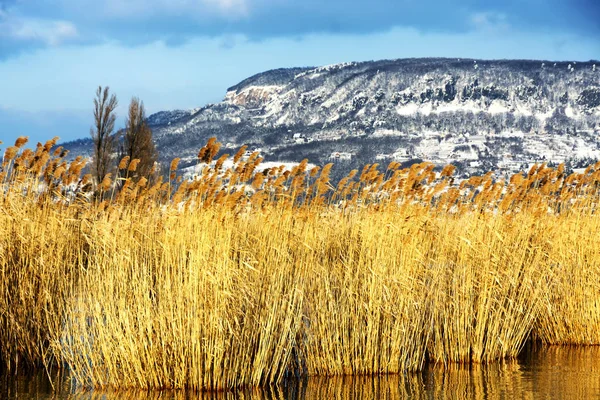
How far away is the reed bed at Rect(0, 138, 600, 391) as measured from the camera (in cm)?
699

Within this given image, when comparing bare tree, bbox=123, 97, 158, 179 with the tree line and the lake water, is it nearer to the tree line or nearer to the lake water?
the tree line

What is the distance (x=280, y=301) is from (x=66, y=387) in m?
2.21

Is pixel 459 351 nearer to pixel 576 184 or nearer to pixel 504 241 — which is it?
pixel 504 241

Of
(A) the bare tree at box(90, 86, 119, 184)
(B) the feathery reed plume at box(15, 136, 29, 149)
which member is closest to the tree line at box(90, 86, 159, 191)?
(A) the bare tree at box(90, 86, 119, 184)

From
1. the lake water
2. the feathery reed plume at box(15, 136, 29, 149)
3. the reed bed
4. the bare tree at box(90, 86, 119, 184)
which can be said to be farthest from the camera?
the bare tree at box(90, 86, 119, 184)

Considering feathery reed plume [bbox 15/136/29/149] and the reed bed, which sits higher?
feathery reed plume [bbox 15/136/29/149]

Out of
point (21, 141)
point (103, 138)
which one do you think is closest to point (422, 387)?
A: point (21, 141)

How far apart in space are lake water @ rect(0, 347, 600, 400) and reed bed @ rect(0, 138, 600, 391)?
0.15 m

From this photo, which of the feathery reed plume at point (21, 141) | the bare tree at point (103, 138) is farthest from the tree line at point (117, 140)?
the feathery reed plume at point (21, 141)

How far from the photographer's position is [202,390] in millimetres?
6957

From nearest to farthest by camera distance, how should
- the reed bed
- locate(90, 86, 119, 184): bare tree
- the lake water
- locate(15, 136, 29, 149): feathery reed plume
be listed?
the reed bed, the lake water, locate(15, 136, 29, 149): feathery reed plume, locate(90, 86, 119, 184): bare tree

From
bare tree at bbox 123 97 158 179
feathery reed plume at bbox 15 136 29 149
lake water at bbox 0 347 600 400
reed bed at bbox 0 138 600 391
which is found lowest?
lake water at bbox 0 347 600 400

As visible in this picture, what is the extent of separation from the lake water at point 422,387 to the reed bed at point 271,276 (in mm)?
146

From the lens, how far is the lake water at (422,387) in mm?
7220
